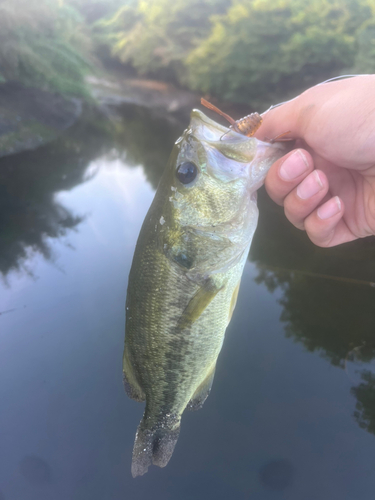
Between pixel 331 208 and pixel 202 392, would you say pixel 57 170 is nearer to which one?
pixel 202 392

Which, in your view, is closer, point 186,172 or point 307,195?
point 186,172

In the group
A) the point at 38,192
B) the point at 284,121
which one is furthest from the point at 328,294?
the point at 38,192

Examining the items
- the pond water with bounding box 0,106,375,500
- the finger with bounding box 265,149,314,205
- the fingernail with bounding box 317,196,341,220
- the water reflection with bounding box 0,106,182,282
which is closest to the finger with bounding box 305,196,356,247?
the fingernail with bounding box 317,196,341,220

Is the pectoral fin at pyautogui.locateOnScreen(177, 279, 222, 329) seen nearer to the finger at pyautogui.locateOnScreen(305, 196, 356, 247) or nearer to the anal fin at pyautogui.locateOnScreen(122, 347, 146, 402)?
the anal fin at pyautogui.locateOnScreen(122, 347, 146, 402)

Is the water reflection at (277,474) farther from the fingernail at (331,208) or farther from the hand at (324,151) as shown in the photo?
the fingernail at (331,208)

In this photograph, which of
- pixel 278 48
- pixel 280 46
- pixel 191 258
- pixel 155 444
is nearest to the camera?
pixel 191 258

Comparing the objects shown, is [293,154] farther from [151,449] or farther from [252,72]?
[252,72]

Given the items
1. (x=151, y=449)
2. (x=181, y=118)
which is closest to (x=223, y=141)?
(x=151, y=449)

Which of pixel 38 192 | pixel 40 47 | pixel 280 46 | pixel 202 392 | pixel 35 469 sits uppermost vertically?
pixel 280 46
